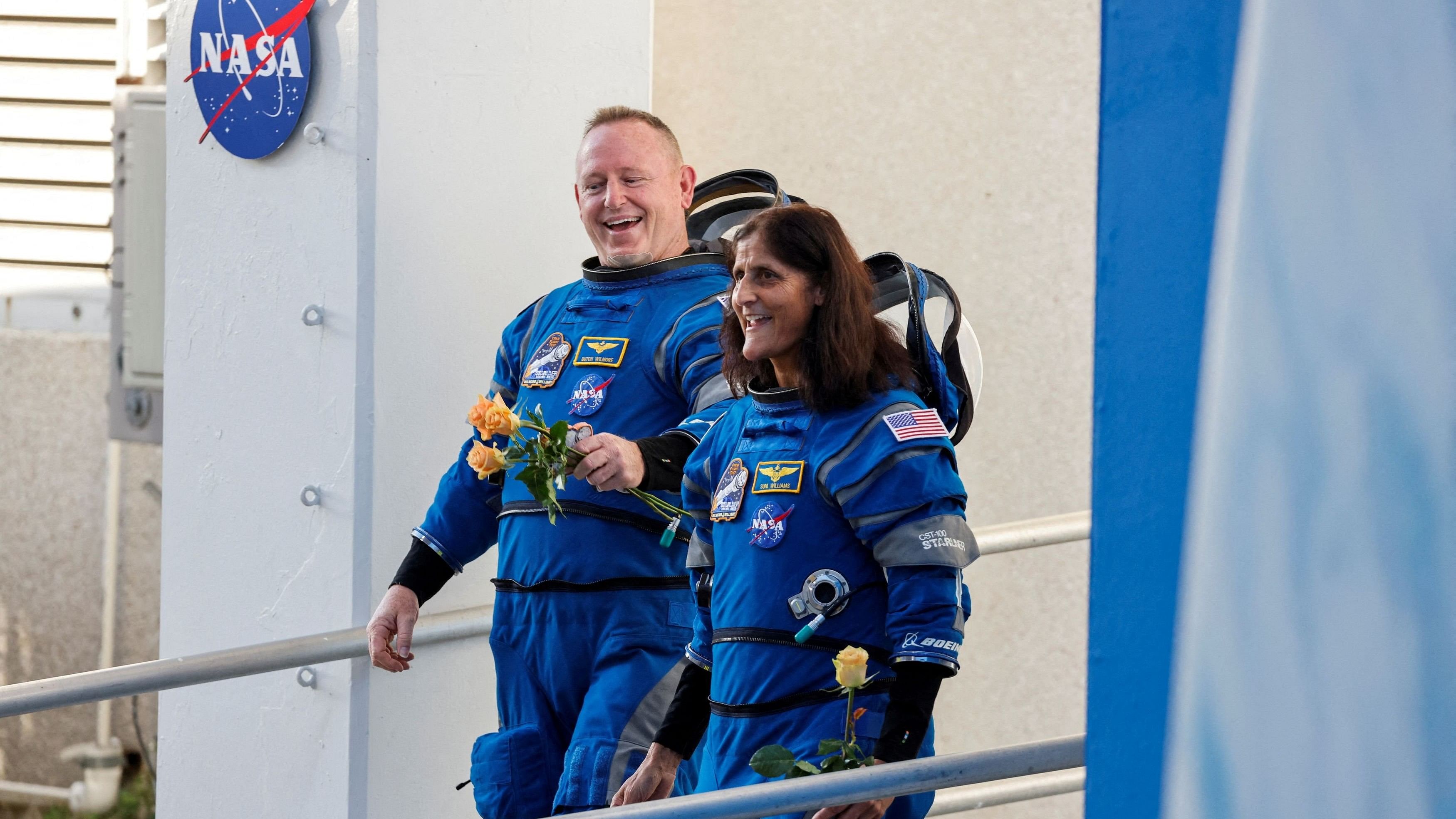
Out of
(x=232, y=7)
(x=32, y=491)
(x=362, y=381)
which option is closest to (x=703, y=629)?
(x=362, y=381)

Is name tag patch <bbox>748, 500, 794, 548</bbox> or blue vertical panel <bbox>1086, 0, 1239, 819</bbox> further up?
blue vertical panel <bbox>1086, 0, 1239, 819</bbox>

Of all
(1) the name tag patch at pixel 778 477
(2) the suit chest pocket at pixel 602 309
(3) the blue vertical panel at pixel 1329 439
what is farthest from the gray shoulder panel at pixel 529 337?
(3) the blue vertical panel at pixel 1329 439

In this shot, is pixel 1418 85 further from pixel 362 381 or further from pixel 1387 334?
pixel 362 381

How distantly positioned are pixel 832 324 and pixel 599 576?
2.24 ft

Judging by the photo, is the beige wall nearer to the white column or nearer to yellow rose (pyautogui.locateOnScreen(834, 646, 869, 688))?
the white column

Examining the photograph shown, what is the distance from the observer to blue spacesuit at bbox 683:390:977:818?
2.06 meters

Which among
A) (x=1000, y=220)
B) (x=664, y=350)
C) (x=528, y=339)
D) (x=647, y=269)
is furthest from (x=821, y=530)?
(x=1000, y=220)

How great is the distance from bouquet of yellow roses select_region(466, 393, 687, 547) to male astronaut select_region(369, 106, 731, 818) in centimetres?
10

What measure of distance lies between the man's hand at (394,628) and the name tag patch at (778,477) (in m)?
0.92

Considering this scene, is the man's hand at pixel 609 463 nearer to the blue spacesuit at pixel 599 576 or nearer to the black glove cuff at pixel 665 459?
the black glove cuff at pixel 665 459

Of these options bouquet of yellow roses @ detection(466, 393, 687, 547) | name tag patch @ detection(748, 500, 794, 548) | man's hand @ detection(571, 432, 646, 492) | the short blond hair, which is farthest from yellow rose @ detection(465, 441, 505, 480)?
the short blond hair

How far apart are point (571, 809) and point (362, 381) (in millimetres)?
1060

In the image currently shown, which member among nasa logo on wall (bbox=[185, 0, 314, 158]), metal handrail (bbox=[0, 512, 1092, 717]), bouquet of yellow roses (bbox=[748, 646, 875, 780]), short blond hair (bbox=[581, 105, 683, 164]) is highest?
nasa logo on wall (bbox=[185, 0, 314, 158])

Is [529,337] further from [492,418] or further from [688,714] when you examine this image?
[688,714]
